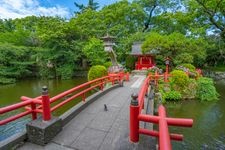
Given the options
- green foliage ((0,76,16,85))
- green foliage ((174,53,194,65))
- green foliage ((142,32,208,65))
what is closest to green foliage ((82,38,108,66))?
green foliage ((142,32,208,65))

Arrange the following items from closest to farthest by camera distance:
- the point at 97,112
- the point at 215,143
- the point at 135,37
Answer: the point at 97,112 → the point at 215,143 → the point at 135,37

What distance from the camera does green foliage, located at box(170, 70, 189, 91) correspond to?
41.2ft

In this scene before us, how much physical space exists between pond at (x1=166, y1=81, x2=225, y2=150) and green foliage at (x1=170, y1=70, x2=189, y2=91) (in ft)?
3.61

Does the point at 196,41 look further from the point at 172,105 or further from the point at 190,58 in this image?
the point at 172,105

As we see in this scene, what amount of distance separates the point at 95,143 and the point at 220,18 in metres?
20.4

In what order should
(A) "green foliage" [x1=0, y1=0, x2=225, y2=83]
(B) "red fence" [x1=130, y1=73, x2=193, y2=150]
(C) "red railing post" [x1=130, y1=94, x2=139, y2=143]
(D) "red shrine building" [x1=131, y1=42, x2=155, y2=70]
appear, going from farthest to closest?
(D) "red shrine building" [x1=131, y1=42, x2=155, y2=70] → (A) "green foliage" [x1=0, y1=0, x2=225, y2=83] → (C) "red railing post" [x1=130, y1=94, x2=139, y2=143] → (B) "red fence" [x1=130, y1=73, x2=193, y2=150]

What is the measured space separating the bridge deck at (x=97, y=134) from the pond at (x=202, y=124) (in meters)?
3.14

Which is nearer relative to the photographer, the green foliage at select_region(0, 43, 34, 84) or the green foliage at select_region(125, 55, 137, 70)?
the green foliage at select_region(0, 43, 34, 84)

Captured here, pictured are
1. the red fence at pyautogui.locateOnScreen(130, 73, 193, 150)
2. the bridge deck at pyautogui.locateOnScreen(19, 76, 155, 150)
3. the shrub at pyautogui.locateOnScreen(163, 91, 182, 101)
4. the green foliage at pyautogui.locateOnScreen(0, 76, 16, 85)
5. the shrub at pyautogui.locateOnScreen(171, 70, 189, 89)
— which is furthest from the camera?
the green foliage at pyautogui.locateOnScreen(0, 76, 16, 85)

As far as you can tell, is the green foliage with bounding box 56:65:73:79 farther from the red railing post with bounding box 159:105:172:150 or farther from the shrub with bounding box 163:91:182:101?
the red railing post with bounding box 159:105:172:150

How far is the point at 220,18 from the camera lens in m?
19.0

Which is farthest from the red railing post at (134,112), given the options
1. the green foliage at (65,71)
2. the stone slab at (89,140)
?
the green foliage at (65,71)

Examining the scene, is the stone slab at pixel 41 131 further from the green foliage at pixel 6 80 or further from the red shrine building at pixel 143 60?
the green foliage at pixel 6 80

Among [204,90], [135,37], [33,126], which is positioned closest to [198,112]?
[204,90]
